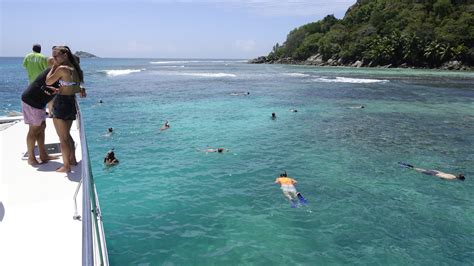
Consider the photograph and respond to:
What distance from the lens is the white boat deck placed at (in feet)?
13.9

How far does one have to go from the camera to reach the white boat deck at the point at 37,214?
167 inches

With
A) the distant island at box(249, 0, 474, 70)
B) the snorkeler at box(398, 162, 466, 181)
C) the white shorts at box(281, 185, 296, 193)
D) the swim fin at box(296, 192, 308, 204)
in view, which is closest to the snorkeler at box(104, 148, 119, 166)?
the white shorts at box(281, 185, 296, 193)

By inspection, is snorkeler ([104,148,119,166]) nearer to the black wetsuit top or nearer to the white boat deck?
the white boat deck

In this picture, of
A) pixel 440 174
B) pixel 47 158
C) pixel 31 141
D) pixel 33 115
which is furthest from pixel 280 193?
pixel 33 115

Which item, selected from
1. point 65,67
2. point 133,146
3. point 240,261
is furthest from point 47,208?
point 133,146

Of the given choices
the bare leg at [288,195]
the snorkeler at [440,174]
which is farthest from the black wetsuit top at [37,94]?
the snorkeler at [440,174]

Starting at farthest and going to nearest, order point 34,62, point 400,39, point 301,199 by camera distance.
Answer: point 400,39
point 301,199
point 34,62

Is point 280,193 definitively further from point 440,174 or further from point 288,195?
point 440,174

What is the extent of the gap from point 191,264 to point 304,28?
188 meters

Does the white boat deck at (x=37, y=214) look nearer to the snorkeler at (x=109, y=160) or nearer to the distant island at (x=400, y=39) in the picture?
the snorkeler at (x=109, y=160)

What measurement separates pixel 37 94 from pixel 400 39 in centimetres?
11809

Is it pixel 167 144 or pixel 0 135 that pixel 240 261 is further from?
pixel 167 144

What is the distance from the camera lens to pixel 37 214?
16.8ft

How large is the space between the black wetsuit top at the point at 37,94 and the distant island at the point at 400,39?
109071 mm
